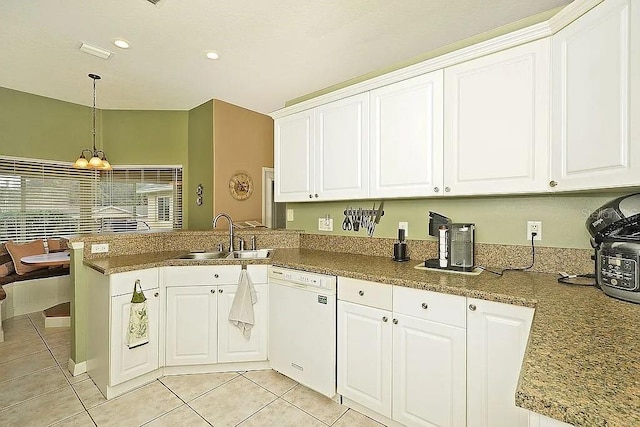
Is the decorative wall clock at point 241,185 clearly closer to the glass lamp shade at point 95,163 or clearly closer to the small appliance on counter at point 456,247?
the glass lamp shade at point 95,163

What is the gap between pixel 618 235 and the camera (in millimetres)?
1346

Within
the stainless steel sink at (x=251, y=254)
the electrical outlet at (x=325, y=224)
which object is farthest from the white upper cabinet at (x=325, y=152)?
the stainless steel sink at (x=251, y=254)

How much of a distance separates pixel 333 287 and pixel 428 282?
62 cm

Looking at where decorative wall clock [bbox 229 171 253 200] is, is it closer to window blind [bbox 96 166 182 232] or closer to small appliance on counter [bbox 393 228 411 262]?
window blind [bbox 96 166 182 232]

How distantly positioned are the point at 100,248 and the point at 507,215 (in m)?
3.03

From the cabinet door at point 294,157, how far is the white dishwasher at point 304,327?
81 centimetres

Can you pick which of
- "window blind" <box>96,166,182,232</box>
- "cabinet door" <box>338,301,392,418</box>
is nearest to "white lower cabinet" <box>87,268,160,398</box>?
"cabinet door" <box>338,301,392,418</box>

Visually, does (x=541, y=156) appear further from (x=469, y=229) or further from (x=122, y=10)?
(x=122, y=10)

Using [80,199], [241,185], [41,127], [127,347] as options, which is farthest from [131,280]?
[41,127]

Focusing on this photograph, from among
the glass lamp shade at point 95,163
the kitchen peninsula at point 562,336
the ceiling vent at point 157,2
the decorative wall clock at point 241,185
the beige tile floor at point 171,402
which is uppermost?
the ceiling vent at point 157,2

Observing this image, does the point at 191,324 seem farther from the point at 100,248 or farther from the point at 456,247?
the point at 456,247

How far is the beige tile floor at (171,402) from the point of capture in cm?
188

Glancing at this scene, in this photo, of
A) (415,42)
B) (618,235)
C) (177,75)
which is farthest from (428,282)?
(177,75)

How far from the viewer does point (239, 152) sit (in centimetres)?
449
